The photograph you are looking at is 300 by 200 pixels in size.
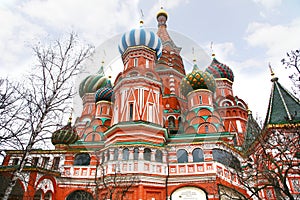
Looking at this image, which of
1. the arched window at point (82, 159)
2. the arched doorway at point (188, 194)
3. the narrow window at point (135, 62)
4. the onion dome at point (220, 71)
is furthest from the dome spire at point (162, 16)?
the arched doorway at point (188, 194)

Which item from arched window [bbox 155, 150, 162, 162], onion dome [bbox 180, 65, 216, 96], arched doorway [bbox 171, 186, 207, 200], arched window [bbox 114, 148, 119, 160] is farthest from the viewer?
onion dome [bbox 180, 65, 216, 96]

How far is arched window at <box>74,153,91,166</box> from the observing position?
681 inches

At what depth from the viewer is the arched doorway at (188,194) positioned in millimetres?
13773

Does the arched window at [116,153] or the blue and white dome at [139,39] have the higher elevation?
the blue and white dome at [139,39]

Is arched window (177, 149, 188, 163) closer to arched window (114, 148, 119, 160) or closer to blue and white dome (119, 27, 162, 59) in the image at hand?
arched window (114, 148, 119, 160)

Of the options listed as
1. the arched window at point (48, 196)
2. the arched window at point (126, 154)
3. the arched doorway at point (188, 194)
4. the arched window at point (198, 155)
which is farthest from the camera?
the arched window at point (198, 155)

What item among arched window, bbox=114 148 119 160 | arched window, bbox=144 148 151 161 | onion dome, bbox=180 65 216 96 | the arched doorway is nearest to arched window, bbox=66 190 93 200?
arched window, bbox=114 148 119 160

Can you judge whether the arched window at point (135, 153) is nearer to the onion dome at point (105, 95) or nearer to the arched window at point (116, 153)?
the arched window at point (116, 153)

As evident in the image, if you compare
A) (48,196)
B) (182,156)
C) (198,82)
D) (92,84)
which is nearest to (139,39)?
(198,82)

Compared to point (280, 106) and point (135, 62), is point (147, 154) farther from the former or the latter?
point (280, 106)

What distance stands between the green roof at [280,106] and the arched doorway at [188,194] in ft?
20.2

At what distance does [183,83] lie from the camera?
79.8 feet

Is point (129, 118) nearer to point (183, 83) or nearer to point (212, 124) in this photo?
point (212, 124)

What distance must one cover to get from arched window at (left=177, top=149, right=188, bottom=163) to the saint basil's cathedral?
0.06 m
